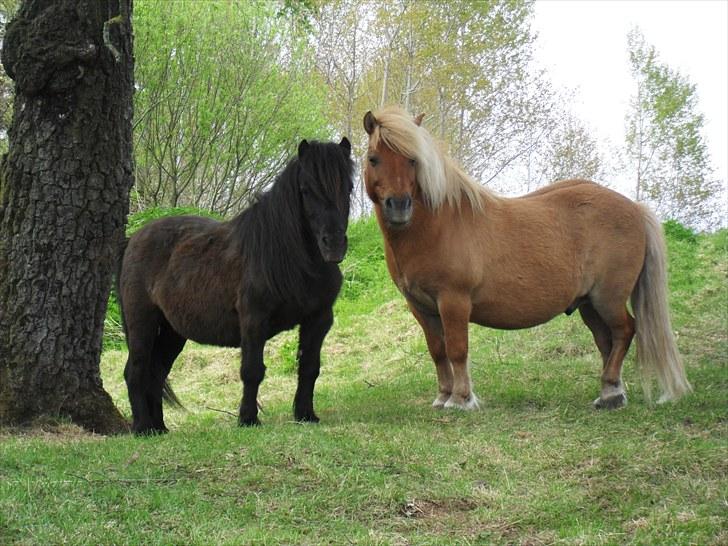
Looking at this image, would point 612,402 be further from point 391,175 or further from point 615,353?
point 391,175

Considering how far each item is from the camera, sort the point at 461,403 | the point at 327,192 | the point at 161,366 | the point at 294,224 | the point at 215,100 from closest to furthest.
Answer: the point at 327,192 < the point at 294,224 < the point at 461,403 < the point at 161,366 < the point at 215,100

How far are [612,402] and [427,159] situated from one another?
2.57 metres

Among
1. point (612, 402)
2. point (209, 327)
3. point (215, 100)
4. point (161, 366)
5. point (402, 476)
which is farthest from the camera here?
point (215, 100)

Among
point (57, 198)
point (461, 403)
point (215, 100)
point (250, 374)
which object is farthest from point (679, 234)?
point (57, 198)

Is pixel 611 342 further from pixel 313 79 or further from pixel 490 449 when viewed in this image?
pixel 313 79

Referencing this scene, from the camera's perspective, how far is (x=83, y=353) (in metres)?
6.54

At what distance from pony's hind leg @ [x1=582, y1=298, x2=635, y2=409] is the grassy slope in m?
0.22

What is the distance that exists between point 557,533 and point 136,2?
1615 centimetres

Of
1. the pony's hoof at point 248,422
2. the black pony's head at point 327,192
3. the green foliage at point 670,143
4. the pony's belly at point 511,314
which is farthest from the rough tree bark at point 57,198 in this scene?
the green foliage at point 670,143

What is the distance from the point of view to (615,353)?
22.6ft

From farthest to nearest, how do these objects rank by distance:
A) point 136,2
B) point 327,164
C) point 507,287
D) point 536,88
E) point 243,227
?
point 536,88, point 136,2, point 507,287, point 243,227, point 327,164

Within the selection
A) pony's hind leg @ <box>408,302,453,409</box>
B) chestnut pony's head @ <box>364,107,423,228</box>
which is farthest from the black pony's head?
pony's hind leg @ <box>408,302,453,409</box>

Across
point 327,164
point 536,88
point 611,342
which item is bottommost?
point 611,342

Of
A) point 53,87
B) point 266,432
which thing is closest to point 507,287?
point 266,432
